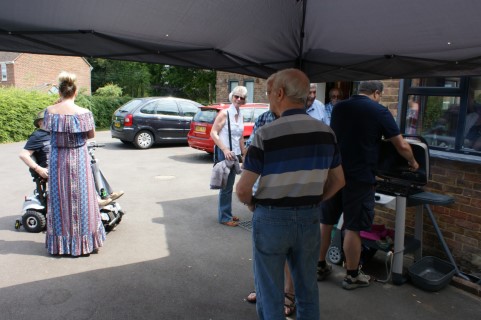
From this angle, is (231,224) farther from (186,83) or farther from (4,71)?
(186,83)

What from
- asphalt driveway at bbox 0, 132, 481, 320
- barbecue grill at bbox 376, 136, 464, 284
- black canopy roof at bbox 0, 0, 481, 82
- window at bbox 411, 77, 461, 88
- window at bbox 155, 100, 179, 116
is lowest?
asphalt driveway at bbox 0, 132, 481, 320

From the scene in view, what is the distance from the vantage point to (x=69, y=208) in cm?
434

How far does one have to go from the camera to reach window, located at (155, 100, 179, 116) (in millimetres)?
13352

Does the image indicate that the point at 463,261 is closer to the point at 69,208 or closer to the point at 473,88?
the point at 473,88

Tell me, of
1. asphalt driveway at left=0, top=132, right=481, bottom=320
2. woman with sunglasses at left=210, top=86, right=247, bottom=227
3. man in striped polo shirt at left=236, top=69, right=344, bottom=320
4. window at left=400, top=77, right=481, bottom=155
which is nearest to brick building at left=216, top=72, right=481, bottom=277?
window at left=400, top=77, right=481, bottom=155

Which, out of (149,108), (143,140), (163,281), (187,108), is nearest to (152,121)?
(149,108)

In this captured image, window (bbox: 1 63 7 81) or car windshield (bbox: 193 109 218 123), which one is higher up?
window (bbox: 1 63 7 81)

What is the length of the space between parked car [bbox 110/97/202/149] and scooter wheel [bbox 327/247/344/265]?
976 cm

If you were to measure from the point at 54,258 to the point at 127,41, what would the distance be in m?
2.61

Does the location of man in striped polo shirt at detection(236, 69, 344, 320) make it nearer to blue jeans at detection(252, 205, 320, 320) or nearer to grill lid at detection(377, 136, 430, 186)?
blue jeans at detection(252, 205, 320, 320)

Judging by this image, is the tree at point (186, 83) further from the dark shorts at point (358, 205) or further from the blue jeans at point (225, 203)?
the dark shorts at point (358, 205)

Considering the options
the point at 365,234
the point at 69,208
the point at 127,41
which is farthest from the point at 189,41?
the point at 365,234

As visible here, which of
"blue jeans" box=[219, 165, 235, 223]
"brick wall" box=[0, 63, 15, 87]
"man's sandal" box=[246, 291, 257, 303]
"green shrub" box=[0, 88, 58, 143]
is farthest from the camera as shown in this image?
"brick wall" box=[0, 63, 15, 87]

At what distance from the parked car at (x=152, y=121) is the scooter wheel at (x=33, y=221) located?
25.9 feet
